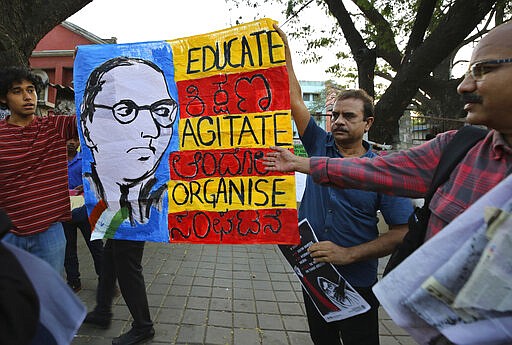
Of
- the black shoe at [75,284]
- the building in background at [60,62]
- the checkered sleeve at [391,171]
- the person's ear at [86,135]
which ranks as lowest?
the black shoe at [75,284]

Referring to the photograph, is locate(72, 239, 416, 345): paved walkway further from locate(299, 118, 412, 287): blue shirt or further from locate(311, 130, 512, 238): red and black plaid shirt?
locate(311, 130, 512, 238): red and black plaid shirt

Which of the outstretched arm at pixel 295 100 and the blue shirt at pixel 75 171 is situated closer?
the outstretched arm at pixel 295 100

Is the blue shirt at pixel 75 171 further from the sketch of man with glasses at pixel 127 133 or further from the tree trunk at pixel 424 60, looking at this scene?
the tree trunk at pixel 424 60

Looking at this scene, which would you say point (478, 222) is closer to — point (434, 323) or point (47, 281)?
point (434, 323)

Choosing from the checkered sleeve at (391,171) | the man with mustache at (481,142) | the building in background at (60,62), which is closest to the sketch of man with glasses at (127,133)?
the checkered sleeve at (391,171)

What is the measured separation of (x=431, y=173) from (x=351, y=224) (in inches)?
26.1

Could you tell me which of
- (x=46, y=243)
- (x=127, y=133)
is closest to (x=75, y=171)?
(x=46, y=243)

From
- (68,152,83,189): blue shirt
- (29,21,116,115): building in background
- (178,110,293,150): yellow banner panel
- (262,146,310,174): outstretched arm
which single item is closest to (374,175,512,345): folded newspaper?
(262,146,310,174): outstretched arm

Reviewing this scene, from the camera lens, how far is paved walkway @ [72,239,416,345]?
3135 mm

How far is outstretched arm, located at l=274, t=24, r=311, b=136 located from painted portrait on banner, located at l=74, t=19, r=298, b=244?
0.05 metres

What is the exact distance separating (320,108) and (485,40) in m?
39.6

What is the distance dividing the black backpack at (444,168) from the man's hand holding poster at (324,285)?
69 centimetres

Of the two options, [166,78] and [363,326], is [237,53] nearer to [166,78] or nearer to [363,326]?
[166,78]

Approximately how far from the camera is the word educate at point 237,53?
226cm
